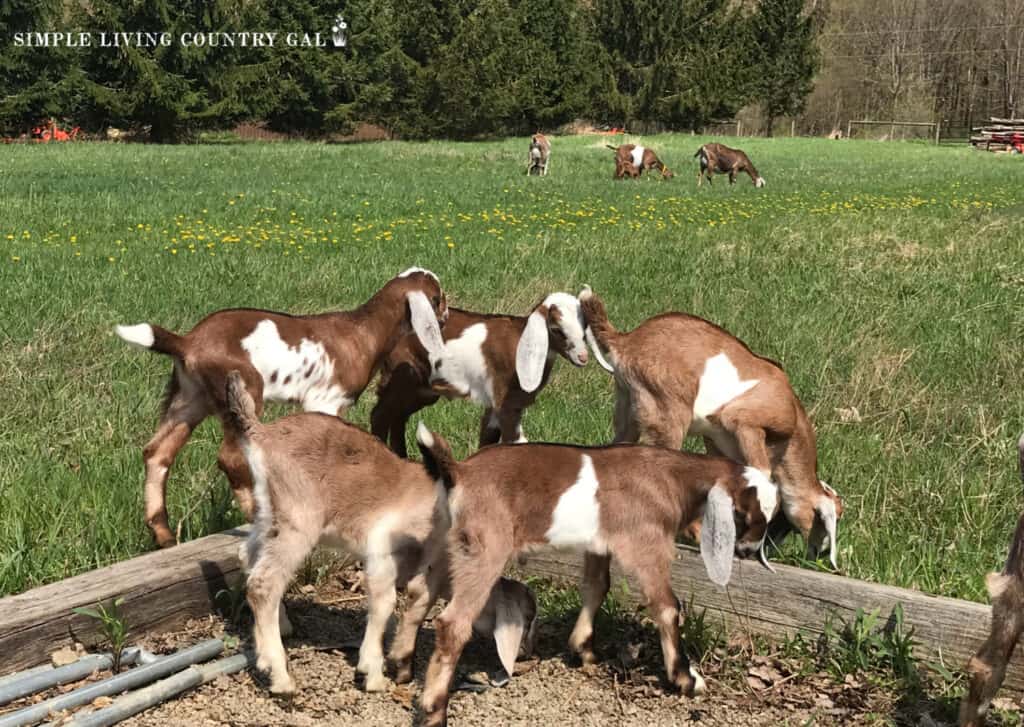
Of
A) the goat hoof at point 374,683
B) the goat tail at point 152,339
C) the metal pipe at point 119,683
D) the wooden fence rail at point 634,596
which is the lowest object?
the goat hoof at point 374,683

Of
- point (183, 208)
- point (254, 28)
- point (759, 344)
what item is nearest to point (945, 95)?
point (254, 28)

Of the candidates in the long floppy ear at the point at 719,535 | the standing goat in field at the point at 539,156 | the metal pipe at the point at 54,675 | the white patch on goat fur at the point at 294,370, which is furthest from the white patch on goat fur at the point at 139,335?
the standing goat in field at the point at 539,156

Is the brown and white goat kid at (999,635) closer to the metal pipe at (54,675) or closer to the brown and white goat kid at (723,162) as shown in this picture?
the metal pipe at (54,675)

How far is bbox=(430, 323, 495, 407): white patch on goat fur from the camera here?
231 inches

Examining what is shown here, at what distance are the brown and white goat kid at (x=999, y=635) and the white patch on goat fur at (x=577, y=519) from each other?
48.3 inches

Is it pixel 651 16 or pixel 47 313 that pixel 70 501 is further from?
pixel 651 16

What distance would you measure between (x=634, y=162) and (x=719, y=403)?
2392 centimetres

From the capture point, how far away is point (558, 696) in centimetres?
391

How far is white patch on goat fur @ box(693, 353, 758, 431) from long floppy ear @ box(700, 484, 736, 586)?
4.05 ft

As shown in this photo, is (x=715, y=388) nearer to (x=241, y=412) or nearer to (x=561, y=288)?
(x=241, y=412)

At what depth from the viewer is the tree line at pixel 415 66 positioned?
4828 centimetres

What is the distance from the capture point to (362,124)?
57844 millimetres

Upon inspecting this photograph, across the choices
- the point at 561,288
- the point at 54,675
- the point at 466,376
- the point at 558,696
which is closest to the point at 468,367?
the point at 466,376

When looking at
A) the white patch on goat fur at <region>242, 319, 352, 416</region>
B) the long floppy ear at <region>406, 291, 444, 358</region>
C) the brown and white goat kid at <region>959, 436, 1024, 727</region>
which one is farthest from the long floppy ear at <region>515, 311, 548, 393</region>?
the brown and white goat kid at <region>959, 436, 1024, 727</region>
